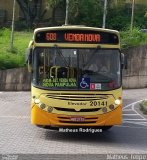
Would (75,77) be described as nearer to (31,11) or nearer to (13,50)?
(13,50)

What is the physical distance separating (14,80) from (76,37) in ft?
46.5

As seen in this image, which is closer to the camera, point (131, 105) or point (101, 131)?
point (101, 131)

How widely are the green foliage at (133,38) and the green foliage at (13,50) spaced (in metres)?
5.98

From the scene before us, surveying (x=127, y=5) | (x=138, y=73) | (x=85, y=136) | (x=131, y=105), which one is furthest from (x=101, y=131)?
(x=127, y=5)

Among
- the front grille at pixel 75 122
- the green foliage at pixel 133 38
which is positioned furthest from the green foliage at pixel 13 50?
the front grille at pixel 75 122

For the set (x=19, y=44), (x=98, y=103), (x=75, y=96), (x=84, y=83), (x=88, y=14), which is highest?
(x=88, y=14)

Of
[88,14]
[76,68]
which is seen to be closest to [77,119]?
[76,68]

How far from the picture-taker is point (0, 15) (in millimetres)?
44219

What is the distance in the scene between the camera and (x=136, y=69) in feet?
104

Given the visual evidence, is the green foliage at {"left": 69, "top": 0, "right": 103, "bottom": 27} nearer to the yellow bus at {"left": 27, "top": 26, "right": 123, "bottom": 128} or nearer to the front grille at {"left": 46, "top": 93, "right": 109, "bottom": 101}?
the yellow bus at {"left": 27, "top": 26, "right": 123, "bottom": 128}

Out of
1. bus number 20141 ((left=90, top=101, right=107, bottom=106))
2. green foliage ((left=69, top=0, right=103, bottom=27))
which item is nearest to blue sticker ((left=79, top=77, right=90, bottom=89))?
bus number 20141 ((left=90, top=101, right=107, bottom=106))

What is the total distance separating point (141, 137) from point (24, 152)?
4254 millimetres

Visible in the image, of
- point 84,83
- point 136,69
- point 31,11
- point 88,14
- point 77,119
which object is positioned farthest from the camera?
point 31,11

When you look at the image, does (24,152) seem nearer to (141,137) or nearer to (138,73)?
(141,137)
